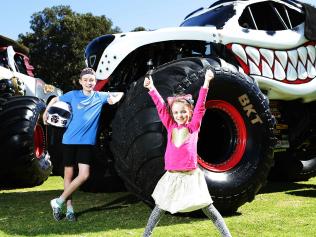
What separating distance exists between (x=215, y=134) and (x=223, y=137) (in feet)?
0.51

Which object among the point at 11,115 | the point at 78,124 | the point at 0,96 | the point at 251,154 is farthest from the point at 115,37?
the point at 0,96

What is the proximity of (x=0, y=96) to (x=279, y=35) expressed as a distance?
4590 millimetres

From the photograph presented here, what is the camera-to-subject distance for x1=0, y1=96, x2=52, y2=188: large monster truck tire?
6.95 m

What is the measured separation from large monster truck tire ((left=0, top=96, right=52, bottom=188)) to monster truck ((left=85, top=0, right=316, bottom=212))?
170cm

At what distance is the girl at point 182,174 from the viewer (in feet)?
12.0

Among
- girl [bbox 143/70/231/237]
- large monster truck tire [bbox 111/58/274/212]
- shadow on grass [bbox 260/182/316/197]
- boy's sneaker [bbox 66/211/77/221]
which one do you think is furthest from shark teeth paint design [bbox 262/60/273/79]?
boy's sneaker [bbox 66/211/77/221]

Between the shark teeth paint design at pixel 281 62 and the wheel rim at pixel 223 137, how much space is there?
0.80 metres

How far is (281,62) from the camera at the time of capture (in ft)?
19.5

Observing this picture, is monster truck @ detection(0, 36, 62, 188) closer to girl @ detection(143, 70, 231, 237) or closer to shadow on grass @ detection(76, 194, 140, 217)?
shadow on grass @ detection(76, 194, 140, 217)

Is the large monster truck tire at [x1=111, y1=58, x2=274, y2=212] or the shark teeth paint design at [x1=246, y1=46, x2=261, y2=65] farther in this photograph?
the shark teeth paint design at [x1=246, y1=46, x2=261, y2=65]

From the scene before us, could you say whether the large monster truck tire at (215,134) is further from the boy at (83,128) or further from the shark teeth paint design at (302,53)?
the shark teeth paint design at (302,53)

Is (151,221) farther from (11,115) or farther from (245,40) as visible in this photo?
(11,115)

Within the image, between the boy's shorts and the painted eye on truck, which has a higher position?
the painted eye on truck

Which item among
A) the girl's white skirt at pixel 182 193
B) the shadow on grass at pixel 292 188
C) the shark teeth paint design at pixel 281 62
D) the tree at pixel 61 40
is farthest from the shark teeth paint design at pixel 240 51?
the tree at pixel 61 40
